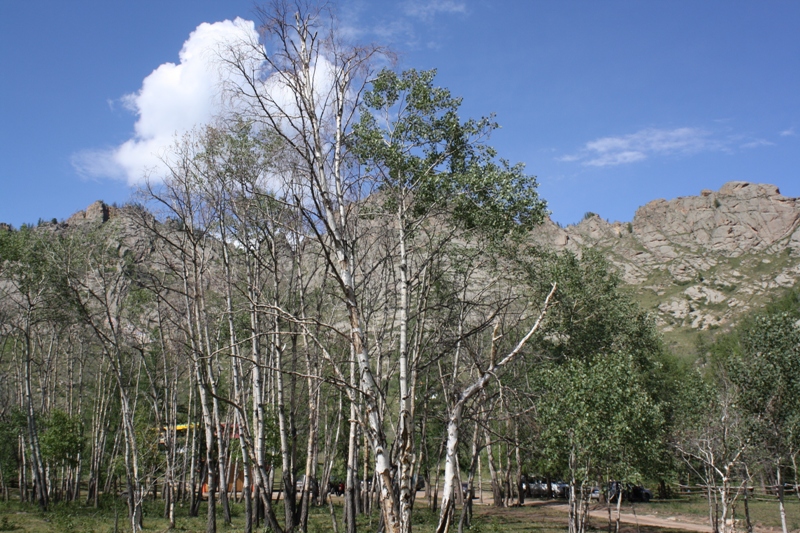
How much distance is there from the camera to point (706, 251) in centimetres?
15612

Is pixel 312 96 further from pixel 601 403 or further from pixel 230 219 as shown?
pixel 601 403

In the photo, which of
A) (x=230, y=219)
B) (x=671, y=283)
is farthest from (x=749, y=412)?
(x=671, y=283)

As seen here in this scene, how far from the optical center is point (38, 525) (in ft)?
65.5

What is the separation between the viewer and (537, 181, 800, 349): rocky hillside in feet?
415

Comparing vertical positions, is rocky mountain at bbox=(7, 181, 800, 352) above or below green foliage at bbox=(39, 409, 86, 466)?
above

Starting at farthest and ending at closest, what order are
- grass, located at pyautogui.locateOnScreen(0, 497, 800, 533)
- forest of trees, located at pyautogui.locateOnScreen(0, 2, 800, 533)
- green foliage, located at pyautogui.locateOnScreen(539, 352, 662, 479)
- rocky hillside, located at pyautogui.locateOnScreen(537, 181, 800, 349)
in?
Answer: rocky hillside, located at pyautogui.locateOnScreen(537, 181, 800, 349) → grass, located at pyautogui.locateOnScreen(0, 497, 800, 533) → green foliage, located at pyautogui.locateOnScreen(539, 352, 662, 479) → forest of trees, located at pyautogui.locateOnScreen(0, 2, 800, 533)

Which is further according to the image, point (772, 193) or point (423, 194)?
point (772, 193)

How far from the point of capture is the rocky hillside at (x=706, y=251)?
126 meters

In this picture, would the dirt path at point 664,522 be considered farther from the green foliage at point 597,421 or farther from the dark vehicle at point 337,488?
the dark vehicle at point 337,488

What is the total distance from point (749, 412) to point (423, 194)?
2134 cm

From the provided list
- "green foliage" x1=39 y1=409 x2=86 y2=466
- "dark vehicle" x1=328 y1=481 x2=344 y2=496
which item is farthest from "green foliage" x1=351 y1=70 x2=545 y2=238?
"dark vehicle" x1=328 y1=481 x2=344 y2=496

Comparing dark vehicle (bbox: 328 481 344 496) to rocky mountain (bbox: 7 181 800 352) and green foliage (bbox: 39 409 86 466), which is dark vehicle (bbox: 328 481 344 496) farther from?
rocky mountain (bbox: 7 181 800 352)

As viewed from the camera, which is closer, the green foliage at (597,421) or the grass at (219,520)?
the green foliage at (597,421)

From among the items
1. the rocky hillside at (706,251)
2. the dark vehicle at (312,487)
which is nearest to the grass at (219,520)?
the dark vehicle at (312,487)
